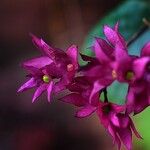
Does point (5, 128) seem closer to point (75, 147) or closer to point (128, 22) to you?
point (75, 147)

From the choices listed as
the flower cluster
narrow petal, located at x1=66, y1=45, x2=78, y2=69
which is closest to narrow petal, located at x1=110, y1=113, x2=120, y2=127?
the flower cluster

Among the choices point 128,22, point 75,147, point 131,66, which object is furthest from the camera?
point 75,147

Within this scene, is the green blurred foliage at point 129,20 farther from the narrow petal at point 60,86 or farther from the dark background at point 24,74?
the dark background at point 24,74

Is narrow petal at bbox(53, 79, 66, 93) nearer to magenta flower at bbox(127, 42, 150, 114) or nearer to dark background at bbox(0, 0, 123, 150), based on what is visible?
magenta flower at bbox(127, 42, 150, 114)

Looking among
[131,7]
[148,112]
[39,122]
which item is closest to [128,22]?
[131,7]

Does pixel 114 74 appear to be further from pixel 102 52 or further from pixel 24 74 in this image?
pixel 24 74

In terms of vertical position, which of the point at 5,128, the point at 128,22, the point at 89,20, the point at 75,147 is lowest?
the point at 75,147

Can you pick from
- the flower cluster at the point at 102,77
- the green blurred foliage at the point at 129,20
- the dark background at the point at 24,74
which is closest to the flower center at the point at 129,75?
the flower cluster at the point at 102,77
